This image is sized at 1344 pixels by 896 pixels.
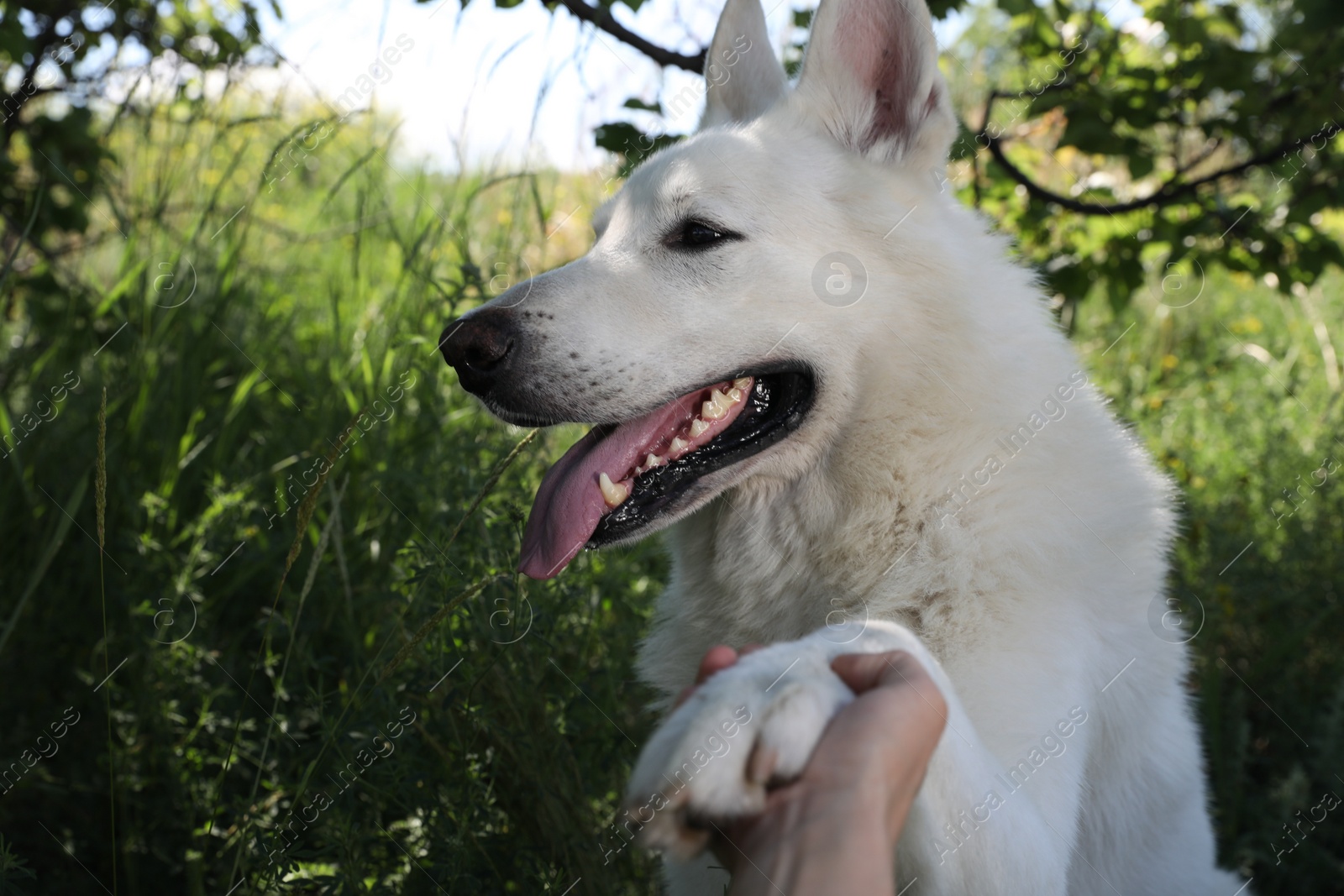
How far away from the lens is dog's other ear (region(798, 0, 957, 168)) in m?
1.97

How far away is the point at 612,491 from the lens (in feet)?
6.07

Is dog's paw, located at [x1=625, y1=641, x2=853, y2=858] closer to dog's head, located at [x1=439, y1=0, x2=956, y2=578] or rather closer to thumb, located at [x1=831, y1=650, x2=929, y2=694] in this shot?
thumb, located at [x1=831, y1=650, x2=929, y2=694]

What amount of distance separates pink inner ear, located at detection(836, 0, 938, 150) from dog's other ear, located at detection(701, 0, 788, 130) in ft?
1.04

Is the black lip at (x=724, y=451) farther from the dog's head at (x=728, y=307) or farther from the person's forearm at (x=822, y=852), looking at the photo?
the person's forearm at (x=822, y=852)

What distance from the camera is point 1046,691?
1.51m

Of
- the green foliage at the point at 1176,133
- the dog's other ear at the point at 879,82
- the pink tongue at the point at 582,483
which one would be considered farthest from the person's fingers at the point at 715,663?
the green foliage at the point at 1176,133

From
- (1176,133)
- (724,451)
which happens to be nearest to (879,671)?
(724,451)

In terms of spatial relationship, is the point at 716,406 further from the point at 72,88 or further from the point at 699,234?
the point at 72,88

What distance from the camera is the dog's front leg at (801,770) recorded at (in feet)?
3.27

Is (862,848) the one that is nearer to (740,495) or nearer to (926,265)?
(740,495)

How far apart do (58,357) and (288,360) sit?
84cm

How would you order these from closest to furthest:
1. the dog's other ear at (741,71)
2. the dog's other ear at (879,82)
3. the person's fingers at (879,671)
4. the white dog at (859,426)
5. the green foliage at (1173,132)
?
the person's fingers at (879,671), the white dog at (859,426), the dog's other ear at (879,82), the dog's other ear at (741,71), the green foliage at (1173,132)

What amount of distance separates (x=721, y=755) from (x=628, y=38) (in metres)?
2.45

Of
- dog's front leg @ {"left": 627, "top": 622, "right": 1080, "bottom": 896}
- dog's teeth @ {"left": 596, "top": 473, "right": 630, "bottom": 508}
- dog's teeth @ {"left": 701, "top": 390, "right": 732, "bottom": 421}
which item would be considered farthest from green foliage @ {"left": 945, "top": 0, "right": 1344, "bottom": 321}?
dog's front leg @ {"left": 627, "top": 622, "right": 1080, "bottom": 896}
